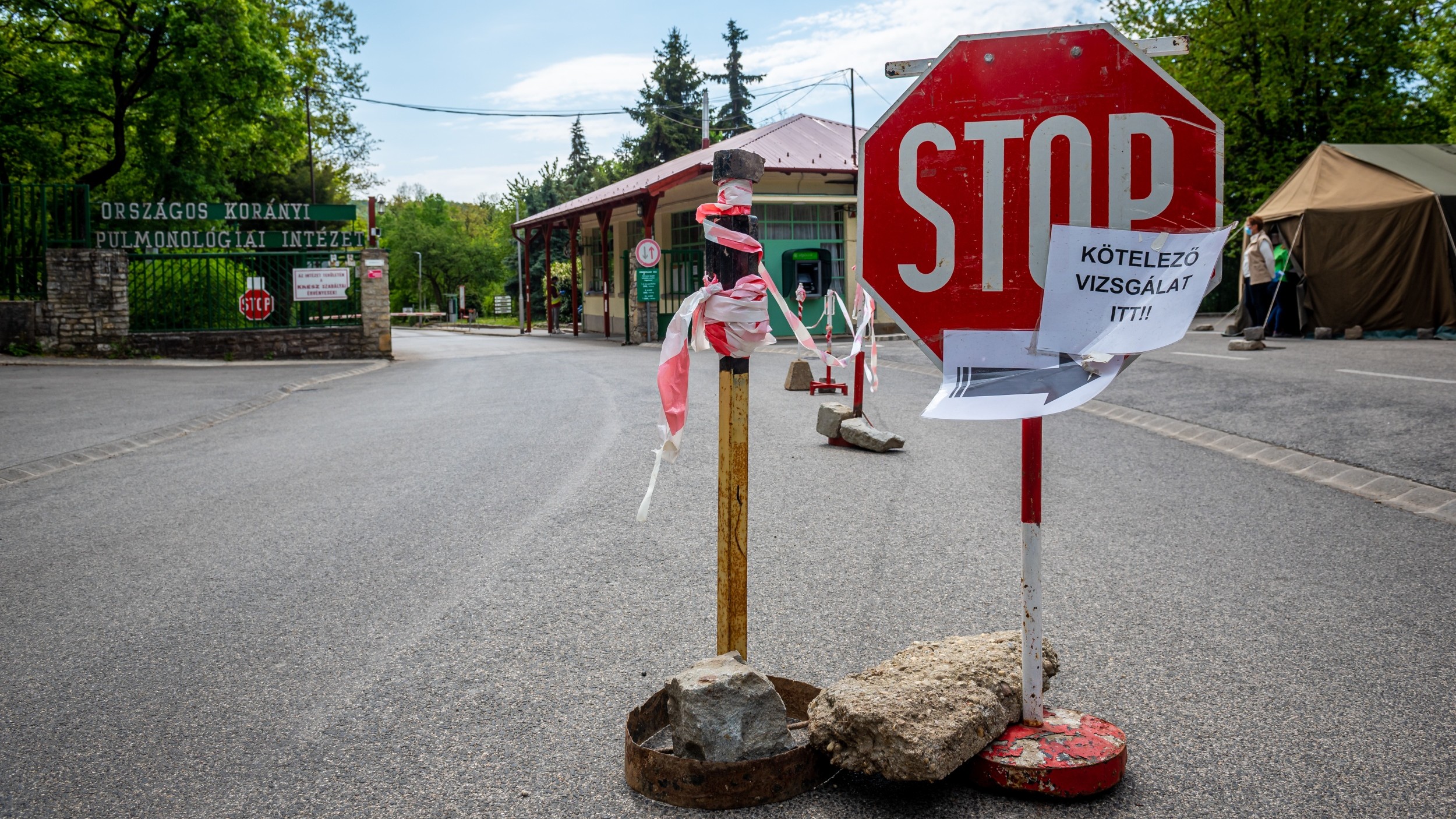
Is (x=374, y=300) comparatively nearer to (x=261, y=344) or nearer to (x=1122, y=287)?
(x=261, y=344)

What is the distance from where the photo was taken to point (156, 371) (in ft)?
60.6

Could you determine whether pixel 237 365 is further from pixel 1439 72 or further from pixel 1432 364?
pixel 1439 72

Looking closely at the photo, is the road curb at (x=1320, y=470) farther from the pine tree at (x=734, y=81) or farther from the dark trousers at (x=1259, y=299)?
the pine tree at (x=734, y=81)

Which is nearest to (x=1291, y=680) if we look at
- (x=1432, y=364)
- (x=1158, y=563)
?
(x=1158, y=563)

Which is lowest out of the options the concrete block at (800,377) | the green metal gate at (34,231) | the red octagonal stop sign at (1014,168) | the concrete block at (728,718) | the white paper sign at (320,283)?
the concrete block at (728,718)

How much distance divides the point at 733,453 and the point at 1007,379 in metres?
0.87

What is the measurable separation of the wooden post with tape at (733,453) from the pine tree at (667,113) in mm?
52315

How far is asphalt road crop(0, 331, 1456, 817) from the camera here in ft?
9.73

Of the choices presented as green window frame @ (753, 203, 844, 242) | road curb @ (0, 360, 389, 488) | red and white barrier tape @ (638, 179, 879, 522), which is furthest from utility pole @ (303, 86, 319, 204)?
red and white barrier tape @ (638, 179, 879, 522)

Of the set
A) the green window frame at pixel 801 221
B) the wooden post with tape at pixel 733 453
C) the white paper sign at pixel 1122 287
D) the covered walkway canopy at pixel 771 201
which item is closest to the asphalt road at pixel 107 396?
the wooden post with tape at pixel 733 453

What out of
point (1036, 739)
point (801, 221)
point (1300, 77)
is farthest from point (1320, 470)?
point (1300, 77)

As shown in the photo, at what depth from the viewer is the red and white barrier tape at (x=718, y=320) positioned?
3.26 meters

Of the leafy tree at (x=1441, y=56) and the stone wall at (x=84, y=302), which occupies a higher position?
the leafy tree at (x=1441, y=56)

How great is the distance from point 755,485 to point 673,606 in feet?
9.45
